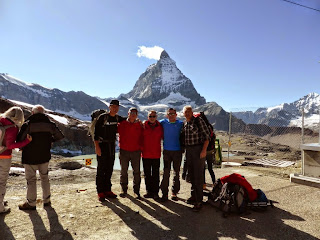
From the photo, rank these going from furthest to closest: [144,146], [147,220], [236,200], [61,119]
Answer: [61,119]
[144,146]
[236,200]
[147,220]

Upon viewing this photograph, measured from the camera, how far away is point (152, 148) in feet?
18.9

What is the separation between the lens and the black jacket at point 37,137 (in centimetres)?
458

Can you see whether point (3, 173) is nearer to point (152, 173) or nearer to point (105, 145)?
point (105, 145)

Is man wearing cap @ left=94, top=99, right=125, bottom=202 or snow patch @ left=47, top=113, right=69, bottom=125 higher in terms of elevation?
snow patch @ left=47, top=113, right=69, bottom=125

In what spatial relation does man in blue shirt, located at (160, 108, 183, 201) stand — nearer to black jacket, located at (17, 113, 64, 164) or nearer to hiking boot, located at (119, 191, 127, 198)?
hiking boot, located at (119, 191, 127, 198)

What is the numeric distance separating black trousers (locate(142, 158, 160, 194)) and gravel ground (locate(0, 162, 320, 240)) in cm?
35

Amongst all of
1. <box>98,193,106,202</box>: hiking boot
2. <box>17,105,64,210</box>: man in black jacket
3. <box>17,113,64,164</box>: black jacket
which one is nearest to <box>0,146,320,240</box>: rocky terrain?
<box>98,193,106,202</box>: hiking boot

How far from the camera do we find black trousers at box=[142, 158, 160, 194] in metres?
5.82

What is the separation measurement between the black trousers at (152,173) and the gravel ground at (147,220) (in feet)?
1.15

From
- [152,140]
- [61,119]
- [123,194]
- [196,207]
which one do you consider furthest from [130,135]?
[61,119]

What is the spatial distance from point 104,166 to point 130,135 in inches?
39.1

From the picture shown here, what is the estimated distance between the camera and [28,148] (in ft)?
15.1

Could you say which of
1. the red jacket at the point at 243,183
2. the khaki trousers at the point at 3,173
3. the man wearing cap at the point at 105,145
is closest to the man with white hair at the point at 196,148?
the red jacket at the point at 243,183

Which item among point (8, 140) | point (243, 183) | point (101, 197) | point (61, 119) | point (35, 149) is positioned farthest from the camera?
point (61, 119)
